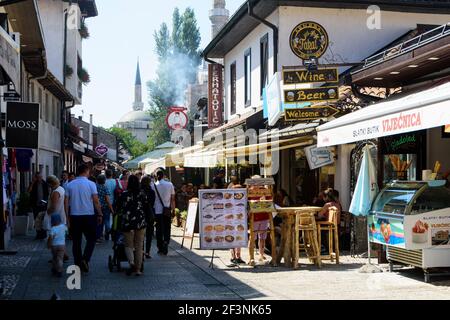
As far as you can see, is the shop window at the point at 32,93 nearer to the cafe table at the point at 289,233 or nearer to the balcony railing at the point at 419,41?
the cafe table at the point at 289,233

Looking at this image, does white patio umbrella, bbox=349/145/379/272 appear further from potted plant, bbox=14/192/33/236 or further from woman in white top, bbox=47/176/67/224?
potted plant, bbox=14/192/33/236

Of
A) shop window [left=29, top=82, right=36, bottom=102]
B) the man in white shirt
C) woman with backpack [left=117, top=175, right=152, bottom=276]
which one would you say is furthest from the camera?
shop window [left=29, top=82, right=36, bottom=102]

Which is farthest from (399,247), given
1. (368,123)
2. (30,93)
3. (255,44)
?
(30,93)

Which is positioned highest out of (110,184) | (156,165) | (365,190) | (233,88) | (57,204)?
(233,88)

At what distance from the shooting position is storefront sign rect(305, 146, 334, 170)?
15.3 m

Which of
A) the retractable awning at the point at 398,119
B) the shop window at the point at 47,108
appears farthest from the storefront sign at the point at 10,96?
the shop window at the point at 47,108

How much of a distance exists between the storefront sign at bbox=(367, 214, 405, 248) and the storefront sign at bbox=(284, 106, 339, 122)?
3.78 m

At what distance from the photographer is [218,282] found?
10.6m

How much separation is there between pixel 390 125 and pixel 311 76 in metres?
5.08

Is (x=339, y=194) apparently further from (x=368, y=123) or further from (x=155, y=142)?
(x=155, y=142)

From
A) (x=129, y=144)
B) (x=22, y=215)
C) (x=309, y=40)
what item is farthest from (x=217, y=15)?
(x=129, y=144)

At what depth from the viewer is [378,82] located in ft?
40.7

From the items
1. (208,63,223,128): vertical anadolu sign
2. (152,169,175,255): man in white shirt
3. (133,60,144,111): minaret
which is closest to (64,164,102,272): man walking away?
(152,169,175,255): man in white shirt

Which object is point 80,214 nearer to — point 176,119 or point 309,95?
point 309,95
